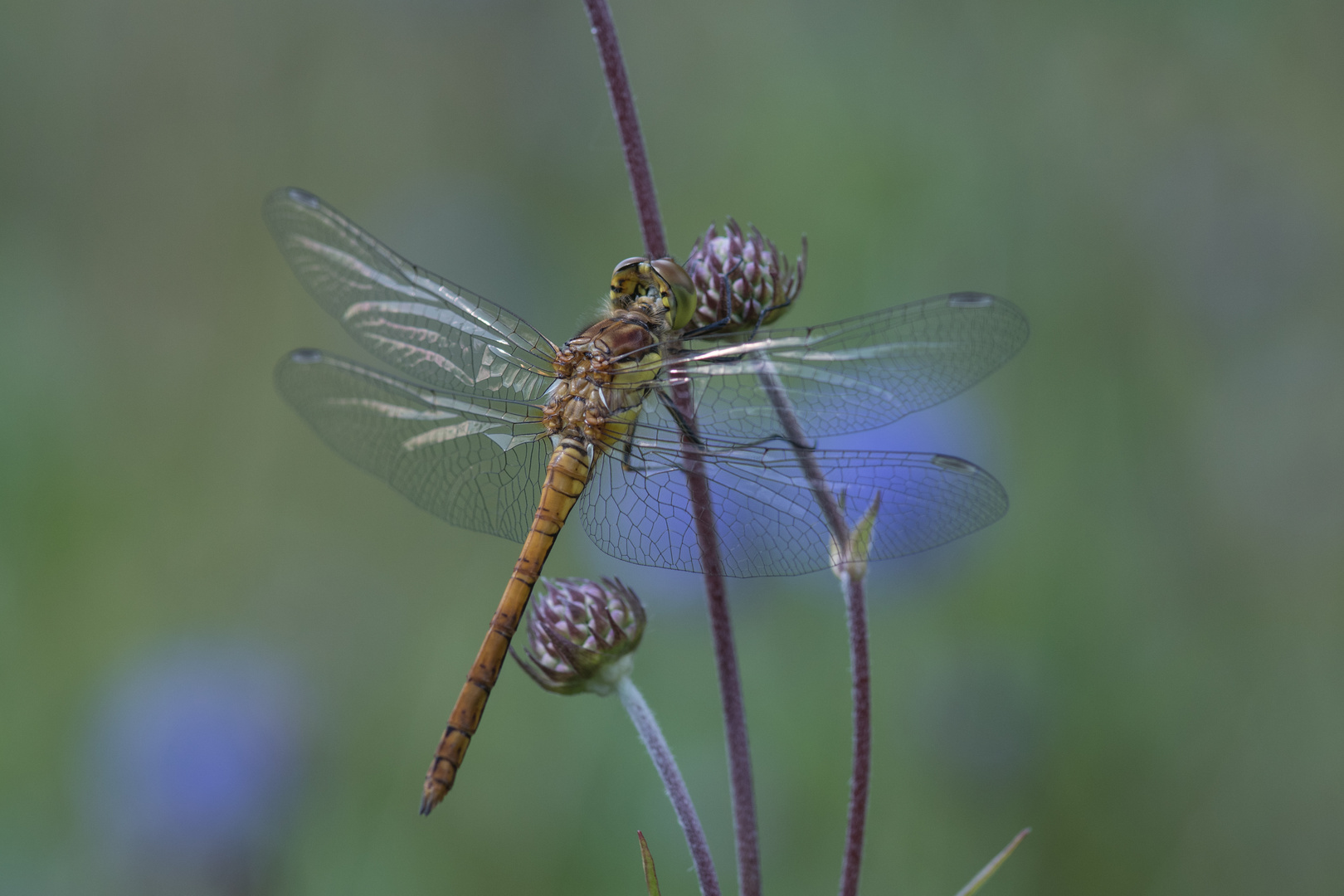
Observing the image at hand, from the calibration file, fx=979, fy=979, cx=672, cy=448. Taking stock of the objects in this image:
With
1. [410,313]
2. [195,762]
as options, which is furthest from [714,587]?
[195,762]

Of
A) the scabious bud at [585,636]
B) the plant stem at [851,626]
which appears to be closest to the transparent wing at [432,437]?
the scabious bud at [585,636]

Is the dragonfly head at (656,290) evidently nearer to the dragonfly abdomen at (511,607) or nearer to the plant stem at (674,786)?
the dragonfly abdomen at (511,607)

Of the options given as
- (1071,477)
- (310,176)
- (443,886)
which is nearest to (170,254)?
(310,176)

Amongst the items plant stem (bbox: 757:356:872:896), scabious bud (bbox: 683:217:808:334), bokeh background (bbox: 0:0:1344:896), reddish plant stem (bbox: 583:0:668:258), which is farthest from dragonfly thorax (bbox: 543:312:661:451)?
bokeh background (bbox: 0:0:1344:896)

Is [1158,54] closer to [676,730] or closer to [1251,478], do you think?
[1251,478]

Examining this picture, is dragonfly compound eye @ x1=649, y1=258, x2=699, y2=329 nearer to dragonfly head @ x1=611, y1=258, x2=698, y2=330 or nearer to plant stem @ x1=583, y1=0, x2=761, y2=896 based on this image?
dragonfly head @ x1=611, y1=258, x2=698, y2=330

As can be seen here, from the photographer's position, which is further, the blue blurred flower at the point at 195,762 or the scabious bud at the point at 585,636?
the blue blurred flower at the point at 195,762
